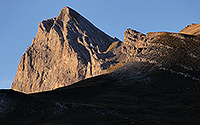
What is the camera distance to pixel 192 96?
184ft

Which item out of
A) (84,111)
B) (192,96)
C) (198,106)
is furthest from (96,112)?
(192,96)

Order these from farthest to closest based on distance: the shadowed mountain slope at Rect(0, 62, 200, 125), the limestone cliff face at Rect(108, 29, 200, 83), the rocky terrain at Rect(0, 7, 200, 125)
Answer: the limestone cliff face at Rect(108, 29, 200, 83), the rocky terrain at Rect(0, 7, 200, 125), the shadowed mountain slope at Rect(0, 62, 200, 125)

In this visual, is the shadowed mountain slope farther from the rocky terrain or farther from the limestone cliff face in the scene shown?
the limestone cliff face

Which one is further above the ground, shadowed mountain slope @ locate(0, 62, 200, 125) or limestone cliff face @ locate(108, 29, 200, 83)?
limestone cliff face @ locate(108, 29, 200, 83)

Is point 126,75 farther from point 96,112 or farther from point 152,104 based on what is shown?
point 96,112

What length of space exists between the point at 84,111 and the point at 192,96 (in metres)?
27.6

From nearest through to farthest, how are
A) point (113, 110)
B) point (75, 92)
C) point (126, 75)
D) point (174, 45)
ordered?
point (113, 110)
point (75, 92)
point (126, 75)
point (174, 45)

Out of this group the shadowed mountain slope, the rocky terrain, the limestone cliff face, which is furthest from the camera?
the limestone cliff face

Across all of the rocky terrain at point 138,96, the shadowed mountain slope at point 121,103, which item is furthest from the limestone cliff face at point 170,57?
the shadowed mountain slope at point 121,103

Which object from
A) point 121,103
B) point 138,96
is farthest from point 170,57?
point 121,103

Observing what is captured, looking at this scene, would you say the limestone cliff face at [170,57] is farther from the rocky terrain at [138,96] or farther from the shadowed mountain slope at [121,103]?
the shadowed mountain slope at [121,103]

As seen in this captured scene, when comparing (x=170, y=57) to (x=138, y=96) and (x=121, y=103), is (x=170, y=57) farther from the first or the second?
(x=121, y=103)

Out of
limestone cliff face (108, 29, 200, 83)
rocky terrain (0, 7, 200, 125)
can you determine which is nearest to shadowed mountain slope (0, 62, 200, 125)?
Answer: rocky terrain (0, 7, 200, 125)

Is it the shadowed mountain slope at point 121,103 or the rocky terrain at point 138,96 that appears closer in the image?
the shadowed mountain slope at point 121,103
